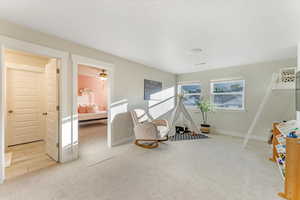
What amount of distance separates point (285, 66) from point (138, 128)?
14.1 ft

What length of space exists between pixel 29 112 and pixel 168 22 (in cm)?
411

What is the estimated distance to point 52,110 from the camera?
260cm

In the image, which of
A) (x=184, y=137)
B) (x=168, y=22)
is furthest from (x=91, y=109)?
(x=168, y=22)

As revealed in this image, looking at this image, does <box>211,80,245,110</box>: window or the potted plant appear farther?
the potted plant

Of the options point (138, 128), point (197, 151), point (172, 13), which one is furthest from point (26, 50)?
point (197, 151)

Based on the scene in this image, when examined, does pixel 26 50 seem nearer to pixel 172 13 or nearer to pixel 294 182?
pixel 172 13

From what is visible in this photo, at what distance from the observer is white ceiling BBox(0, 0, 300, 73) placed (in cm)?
156

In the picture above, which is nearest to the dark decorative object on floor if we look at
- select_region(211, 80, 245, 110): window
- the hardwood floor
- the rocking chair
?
the rocking chair

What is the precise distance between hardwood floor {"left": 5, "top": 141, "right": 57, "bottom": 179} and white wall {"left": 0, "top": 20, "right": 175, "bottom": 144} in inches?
44.0

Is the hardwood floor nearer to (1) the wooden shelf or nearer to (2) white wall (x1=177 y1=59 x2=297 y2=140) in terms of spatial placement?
(1) the wooden shelf

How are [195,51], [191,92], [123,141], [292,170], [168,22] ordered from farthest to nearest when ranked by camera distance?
[191,92], [123,141], [195,51], [168,22], [292,170]

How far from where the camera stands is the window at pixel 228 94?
437 centimetres

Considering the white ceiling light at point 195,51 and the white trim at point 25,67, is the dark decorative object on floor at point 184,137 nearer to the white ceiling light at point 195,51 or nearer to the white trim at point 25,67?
the white ceiling light at point 195,51

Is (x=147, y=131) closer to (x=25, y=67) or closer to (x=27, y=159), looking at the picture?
(x=27, y=159)
